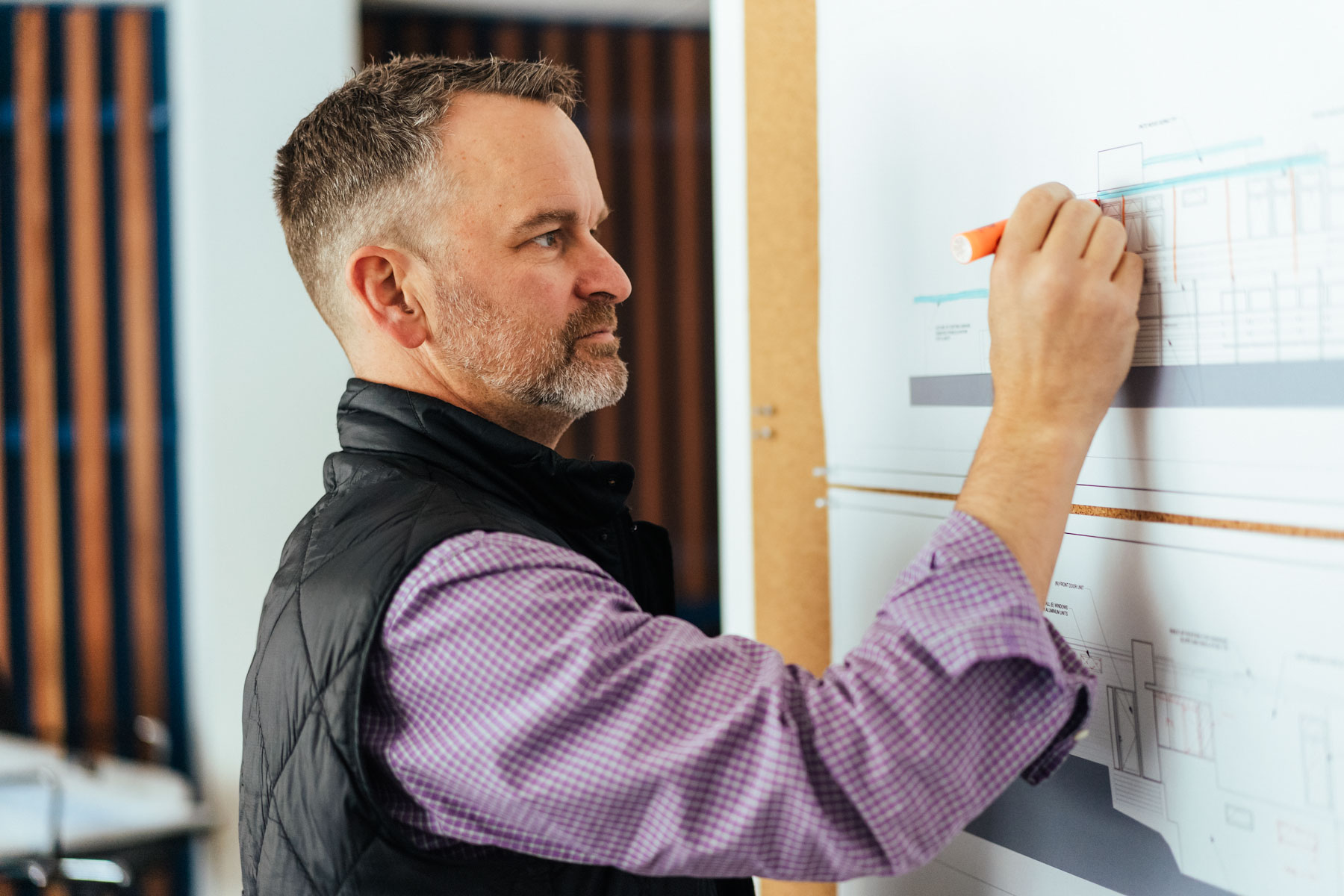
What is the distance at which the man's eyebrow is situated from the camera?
93cm

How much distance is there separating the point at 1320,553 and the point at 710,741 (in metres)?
0.37

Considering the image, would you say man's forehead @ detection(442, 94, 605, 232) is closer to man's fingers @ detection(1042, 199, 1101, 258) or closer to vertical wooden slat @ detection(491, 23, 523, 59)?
man's fingers @ detection(1042, 199, 1101, 258)

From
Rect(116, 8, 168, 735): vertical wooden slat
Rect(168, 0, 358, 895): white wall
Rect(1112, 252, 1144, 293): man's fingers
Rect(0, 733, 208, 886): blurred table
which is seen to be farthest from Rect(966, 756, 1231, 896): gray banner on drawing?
Rect(116, 8, 168, 735): vertical wooden slat

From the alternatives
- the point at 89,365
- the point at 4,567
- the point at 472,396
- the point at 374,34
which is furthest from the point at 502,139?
the point at 4,567

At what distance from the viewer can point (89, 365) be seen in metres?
2.64

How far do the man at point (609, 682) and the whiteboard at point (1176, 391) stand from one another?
55 millimetres

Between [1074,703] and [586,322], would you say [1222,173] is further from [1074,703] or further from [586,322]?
[586,322]

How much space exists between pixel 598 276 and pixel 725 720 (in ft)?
1.64

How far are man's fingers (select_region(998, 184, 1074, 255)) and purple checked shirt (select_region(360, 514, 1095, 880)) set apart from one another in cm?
20

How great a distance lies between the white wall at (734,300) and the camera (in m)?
1.12

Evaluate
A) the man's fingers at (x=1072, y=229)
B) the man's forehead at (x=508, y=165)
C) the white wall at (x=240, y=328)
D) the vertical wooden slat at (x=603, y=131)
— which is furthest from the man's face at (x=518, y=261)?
the vertical wooden slat at (x=603, y=131)

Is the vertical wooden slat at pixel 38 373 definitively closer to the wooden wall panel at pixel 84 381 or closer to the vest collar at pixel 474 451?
the wooden wall panel at pixel 84 381

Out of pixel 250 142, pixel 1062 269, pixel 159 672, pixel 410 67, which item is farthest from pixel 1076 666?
pixel 159 672

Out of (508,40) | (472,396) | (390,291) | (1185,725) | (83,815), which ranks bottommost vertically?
(83,815)
